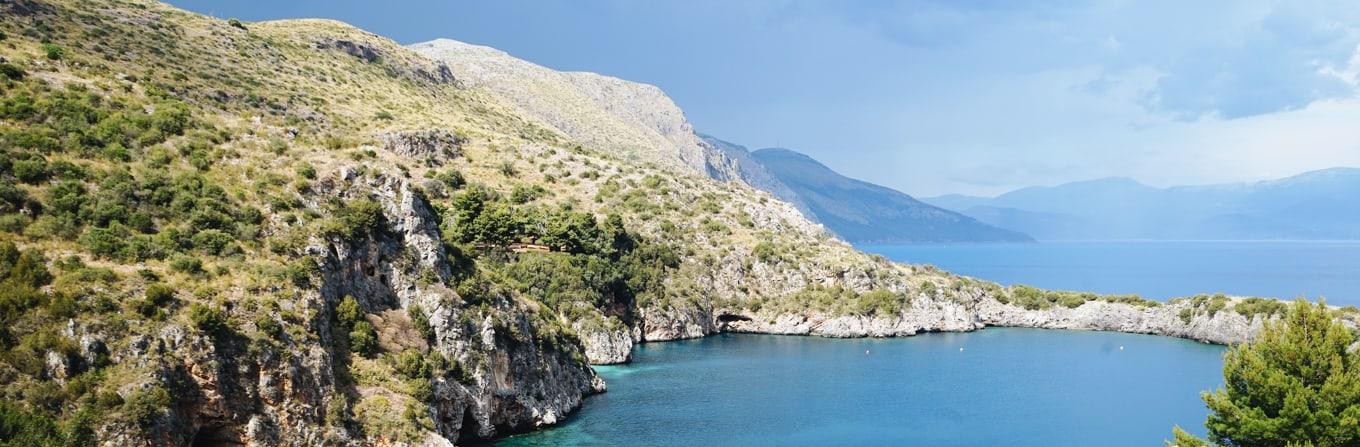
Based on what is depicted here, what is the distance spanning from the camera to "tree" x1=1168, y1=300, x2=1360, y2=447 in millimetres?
27297

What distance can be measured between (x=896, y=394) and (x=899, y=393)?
594 millimetres

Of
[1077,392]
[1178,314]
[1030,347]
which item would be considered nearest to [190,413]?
[1077,392]

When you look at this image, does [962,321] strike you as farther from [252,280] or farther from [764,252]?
[252,280]

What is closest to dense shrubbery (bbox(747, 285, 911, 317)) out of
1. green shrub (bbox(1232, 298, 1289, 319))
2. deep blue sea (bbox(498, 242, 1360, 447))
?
deep blue sea (bbox(498, 242, 1360, 447))

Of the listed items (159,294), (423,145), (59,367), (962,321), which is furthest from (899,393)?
(423,145)

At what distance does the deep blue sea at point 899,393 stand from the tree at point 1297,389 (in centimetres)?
2780

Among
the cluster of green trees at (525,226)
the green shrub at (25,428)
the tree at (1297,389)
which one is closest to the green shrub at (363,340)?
the green shrub at (25,428)

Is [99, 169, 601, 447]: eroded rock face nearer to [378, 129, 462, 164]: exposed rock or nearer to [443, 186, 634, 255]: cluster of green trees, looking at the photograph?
[443, 186, 634, 255]: cluster of green trees

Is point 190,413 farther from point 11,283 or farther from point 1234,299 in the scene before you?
point 1234,299

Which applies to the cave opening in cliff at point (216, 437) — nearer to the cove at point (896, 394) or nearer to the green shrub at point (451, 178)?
the cove at point (896, 394)

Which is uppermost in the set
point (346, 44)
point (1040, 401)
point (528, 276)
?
point (346, 44)

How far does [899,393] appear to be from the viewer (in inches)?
2906

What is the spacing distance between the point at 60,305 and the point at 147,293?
3.15 meters

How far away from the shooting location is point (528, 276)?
311ft
